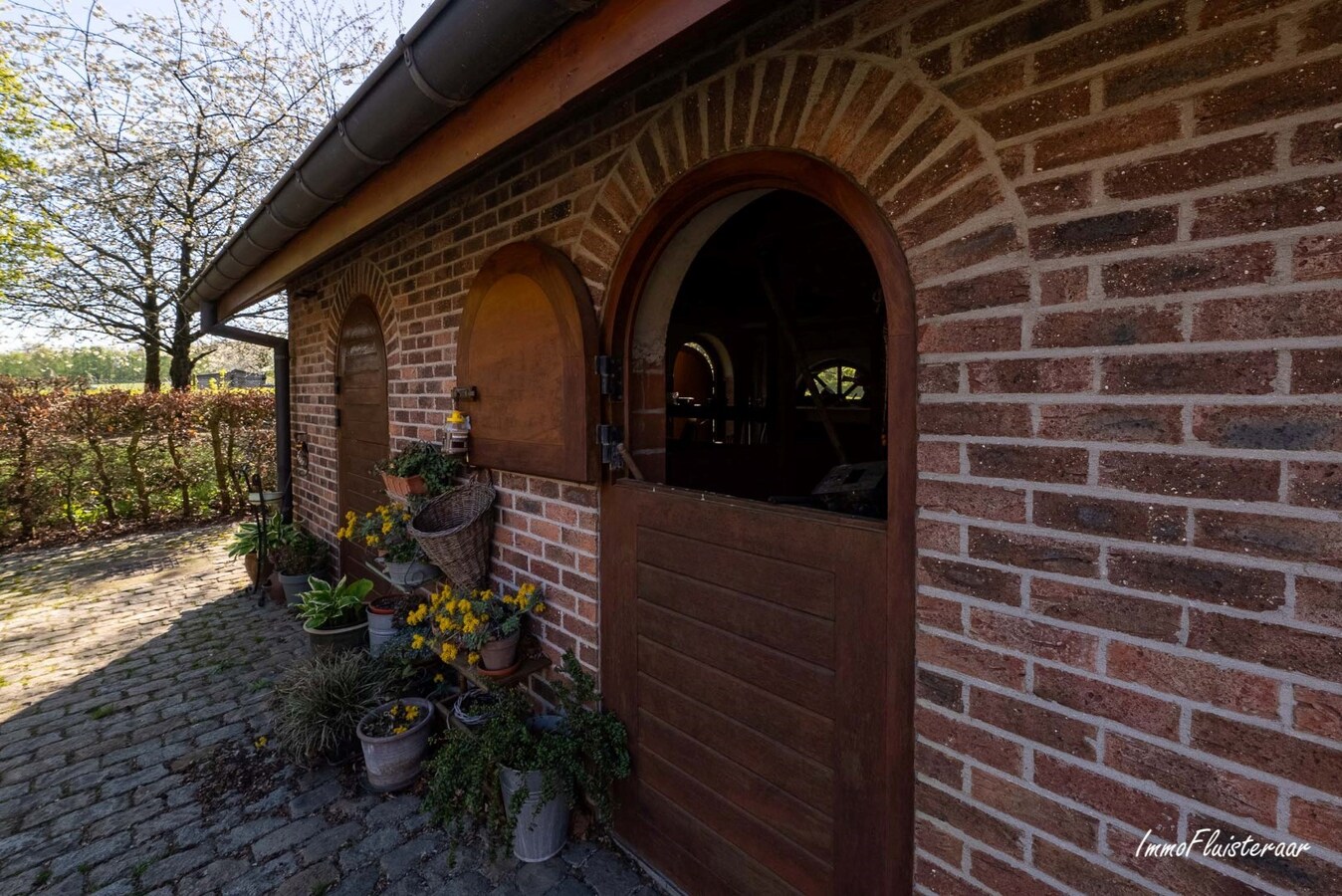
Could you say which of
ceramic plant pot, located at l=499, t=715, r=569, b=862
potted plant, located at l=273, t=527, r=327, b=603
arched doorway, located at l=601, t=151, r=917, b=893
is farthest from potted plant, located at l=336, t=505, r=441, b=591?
potted plant, located at l=273, t=527, r=327, b=603

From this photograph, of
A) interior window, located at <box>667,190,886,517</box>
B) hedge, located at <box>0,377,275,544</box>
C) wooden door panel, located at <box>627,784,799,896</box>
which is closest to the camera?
wooden door panel, located at <box>627,784,799,896</box>

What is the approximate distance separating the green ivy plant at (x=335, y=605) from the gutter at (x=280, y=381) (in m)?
2.50

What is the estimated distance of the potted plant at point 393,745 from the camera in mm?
2668

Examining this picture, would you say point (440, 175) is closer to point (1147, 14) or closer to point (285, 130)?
point (1147, 14)

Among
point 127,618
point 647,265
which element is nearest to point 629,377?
point 647,265

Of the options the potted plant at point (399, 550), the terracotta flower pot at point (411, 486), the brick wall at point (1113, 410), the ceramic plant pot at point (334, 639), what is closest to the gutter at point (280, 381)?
the ceramic plant pot at point (334, 639)

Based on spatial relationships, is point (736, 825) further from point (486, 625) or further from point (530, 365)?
point (530, 365)

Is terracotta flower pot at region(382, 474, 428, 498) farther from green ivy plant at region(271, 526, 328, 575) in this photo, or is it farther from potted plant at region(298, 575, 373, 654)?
green ivy plant at region(271, 526, 328, 575)

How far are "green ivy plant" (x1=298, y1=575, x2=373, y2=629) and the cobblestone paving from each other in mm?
448

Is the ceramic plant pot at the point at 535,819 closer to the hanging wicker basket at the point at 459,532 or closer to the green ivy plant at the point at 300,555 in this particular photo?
the hanging wicker basket at the point at 459,532

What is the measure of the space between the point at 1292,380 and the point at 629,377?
5.55 ft

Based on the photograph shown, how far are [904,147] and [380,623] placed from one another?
3.75 metres

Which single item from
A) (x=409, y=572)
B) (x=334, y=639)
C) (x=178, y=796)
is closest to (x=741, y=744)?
(x=409, y=572)

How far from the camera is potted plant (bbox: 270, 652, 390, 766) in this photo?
9.37ft
